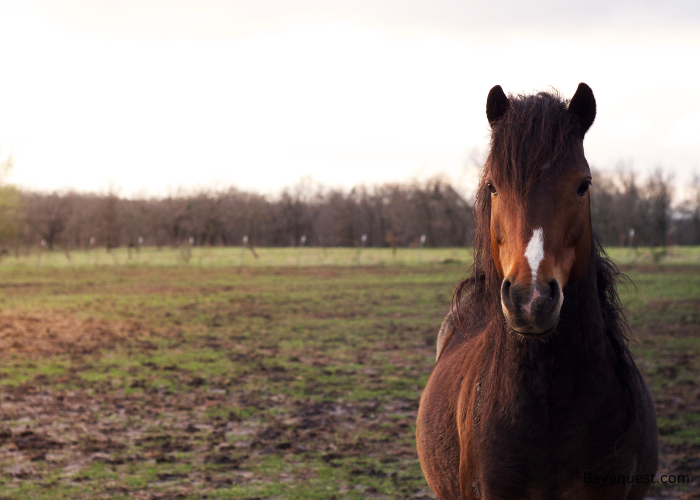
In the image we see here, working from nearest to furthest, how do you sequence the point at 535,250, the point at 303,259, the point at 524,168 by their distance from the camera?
the point at 535,250, the point at 524,168, the point at 303,259

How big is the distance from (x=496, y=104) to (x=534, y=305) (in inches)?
34.4

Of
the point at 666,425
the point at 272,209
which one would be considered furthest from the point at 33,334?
the point at 272,209

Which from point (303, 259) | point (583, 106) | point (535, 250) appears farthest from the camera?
point (303, 259)

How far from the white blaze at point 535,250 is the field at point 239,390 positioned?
1.03 metres

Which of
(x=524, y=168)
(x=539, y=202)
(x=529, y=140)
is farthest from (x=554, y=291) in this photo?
(x=529, y=140)

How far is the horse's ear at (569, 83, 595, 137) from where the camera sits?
1.93m

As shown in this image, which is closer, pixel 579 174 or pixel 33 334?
pixel 579 174

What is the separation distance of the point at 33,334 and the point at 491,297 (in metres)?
10.9

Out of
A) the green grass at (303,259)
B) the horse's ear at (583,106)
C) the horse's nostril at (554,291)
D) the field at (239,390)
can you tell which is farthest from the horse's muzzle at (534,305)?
the green grass at (303,259)

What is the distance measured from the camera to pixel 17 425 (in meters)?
5.61

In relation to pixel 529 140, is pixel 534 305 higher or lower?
lower

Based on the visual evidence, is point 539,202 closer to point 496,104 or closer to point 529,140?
point 529,140

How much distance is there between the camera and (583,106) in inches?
77.3

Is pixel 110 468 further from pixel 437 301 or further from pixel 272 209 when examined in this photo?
pixel 272 209
